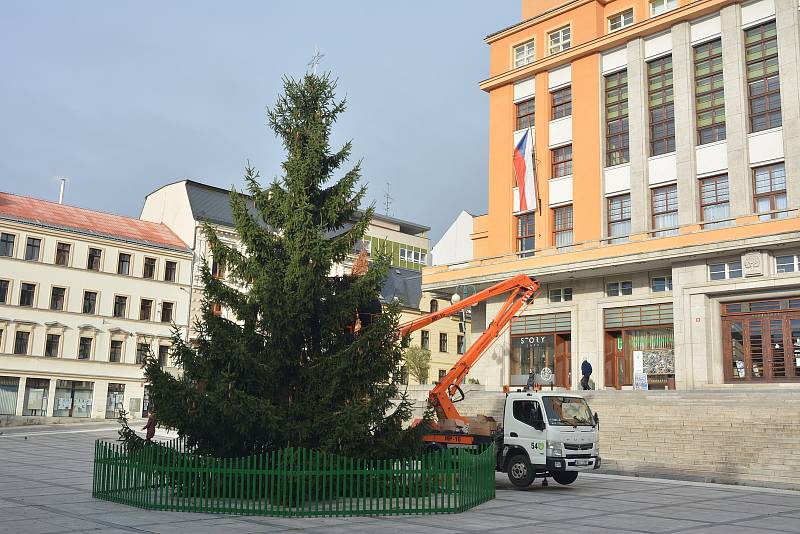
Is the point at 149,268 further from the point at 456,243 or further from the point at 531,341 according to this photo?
the point at 531,341

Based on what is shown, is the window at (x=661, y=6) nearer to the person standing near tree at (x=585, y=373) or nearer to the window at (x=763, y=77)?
the window at (x=763, y=77)

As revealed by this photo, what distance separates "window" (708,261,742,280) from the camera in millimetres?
33000

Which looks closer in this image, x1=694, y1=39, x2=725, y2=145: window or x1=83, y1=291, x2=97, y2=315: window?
x1=694, y1=39, x2=725, y2=145: window

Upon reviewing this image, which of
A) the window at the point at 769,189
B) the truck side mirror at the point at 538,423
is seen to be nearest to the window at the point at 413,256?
the window at the point at 769,189

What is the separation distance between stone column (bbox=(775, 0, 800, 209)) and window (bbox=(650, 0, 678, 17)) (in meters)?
5.44

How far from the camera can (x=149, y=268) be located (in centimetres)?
5972

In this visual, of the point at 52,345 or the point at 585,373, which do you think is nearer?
the point at 585,373

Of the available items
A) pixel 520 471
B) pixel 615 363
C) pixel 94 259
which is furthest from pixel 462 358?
pixel 94 259

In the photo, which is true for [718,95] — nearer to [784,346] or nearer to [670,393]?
[784,346]

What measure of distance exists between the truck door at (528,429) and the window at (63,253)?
4341 cm

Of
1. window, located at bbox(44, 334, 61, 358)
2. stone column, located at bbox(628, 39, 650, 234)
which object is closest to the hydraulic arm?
stone column, located at bbox(628, 39, 650, 234)

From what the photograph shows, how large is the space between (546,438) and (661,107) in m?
23.6

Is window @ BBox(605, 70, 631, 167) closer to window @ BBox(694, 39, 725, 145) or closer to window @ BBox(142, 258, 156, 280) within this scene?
window @ BBox(694, 39, 725, 145)

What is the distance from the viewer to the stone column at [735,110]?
3431 centimetres
